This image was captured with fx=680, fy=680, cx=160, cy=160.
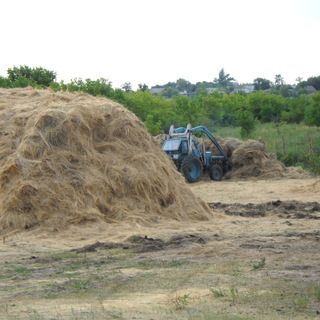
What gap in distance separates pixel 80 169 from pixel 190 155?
1326 centimetres

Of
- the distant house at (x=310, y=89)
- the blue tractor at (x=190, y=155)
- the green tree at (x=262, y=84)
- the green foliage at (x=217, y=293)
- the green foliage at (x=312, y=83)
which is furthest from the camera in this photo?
the green tree at (x=262, y=84)

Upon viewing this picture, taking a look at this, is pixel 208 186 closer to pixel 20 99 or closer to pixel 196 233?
pixel 20 99

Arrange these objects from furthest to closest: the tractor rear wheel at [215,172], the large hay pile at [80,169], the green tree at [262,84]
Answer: the green tree at [262,84] < the tractor rear wheel at [215,172] < the large hay pile at [80,169]

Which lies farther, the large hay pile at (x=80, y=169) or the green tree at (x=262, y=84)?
the green tree at (x=262, y=84)

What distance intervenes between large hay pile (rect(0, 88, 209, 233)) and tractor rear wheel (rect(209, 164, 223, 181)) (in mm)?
12221

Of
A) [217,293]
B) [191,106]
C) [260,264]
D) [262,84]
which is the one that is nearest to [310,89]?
[262,84]

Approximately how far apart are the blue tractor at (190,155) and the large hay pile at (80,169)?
11.0 metres

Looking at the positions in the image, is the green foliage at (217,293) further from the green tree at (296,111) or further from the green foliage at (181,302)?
the green tree at (296,111)

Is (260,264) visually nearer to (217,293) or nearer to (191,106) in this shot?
(217,293)

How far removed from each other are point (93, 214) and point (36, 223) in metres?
0.98

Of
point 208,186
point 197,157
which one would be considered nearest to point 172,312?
point 208,186

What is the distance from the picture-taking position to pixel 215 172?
25.9m

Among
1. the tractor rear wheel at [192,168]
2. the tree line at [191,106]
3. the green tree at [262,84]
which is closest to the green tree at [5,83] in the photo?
the tree line at [191,106]

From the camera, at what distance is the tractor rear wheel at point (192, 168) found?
24.4 metres
